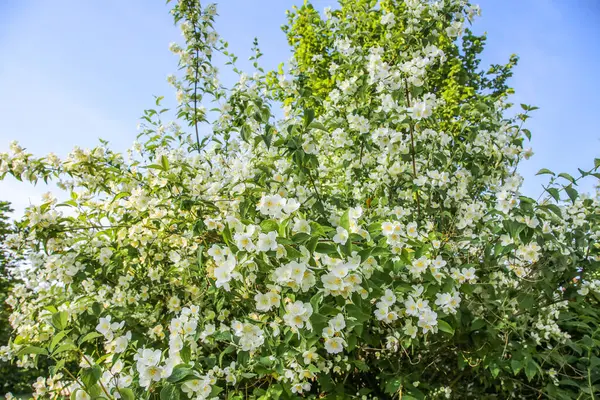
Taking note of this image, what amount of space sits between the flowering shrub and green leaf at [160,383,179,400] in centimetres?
11

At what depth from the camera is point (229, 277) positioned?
1.64 metres

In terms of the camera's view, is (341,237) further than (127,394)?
Yes

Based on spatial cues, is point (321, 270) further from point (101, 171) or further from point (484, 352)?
point (101, 171)

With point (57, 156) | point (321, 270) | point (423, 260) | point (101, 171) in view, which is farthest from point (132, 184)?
point (423, 260)

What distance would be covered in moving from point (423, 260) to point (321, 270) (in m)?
0.48

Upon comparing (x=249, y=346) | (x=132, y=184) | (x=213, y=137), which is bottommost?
(x=249, y=346)

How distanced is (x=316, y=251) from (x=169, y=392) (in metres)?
0.65

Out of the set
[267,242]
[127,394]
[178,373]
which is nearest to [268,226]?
[267,242]

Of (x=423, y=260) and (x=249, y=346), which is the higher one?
(x=423, y=260)

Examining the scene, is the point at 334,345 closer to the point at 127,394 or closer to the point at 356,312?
the point at 356,312

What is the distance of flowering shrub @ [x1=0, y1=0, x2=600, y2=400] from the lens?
177 centimetres

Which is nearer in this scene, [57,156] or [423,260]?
[423,260]

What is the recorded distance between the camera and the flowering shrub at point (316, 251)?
5.80 ft

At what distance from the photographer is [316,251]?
164cm
